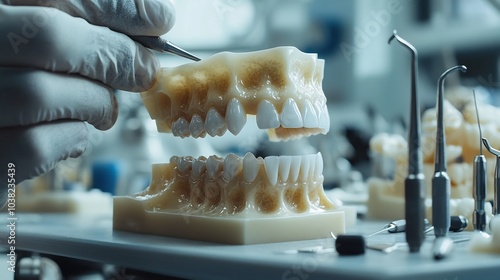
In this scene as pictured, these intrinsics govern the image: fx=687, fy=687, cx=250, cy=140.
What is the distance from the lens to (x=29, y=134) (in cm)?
113

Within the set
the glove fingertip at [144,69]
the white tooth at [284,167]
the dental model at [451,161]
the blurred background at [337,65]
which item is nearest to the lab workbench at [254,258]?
the white tooth at [284,167]

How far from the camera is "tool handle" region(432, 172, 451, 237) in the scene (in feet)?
3.28

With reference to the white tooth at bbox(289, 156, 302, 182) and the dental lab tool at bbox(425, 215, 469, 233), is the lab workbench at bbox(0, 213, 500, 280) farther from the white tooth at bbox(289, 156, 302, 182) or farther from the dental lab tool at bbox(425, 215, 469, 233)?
the white tooth at bbox(289, 156, 302, 182)

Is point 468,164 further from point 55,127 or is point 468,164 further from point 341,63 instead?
point 341,63

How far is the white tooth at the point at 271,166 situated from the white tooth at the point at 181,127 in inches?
8.4

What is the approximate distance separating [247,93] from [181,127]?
0.17 m

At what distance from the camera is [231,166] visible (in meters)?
1.19

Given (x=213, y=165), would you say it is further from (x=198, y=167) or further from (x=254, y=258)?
(x=254, y=258)

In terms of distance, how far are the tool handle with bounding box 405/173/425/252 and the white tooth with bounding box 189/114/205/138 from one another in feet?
1.59

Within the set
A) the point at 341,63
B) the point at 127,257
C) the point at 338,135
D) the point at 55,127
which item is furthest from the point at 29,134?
the point at 341,63

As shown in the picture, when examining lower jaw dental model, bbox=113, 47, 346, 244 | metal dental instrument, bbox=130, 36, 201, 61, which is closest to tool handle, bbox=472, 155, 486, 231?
lower jaw dental model, bbox=113, 47, 346, 244

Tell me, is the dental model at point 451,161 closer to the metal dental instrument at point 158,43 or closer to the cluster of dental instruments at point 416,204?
the cluster of dental instruments at point 416,204

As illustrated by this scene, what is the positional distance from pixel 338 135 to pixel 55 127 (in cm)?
280

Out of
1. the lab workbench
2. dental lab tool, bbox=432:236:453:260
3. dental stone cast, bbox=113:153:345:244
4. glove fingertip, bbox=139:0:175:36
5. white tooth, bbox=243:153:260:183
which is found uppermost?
glove fingertip, bbox=139:0:175:36
